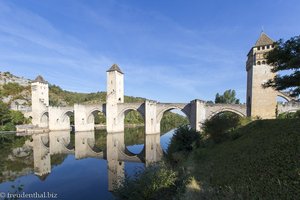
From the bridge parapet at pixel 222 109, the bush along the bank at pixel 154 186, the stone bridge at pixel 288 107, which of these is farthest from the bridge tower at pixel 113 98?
the bush along the bank at pixel 154 186

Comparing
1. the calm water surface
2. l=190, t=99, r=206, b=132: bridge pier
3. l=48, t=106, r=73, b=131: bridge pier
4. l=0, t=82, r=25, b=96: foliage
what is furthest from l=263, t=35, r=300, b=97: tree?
l=0, t=82, r=25, b=96: foliage

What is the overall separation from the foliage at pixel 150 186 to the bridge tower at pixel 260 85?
22954mm

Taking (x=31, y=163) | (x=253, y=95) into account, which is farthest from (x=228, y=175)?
(x=253, y=95)

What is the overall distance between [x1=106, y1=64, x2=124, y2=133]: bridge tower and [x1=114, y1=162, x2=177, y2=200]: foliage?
94.6 ft

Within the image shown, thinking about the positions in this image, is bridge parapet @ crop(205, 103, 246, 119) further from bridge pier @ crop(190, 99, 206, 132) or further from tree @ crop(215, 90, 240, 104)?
tree @ crop(215, 90, 240, 104)

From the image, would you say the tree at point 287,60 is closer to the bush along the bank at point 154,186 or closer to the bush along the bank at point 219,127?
the bush along the bank at point 219,127

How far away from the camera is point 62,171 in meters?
14.5

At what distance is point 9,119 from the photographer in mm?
39594

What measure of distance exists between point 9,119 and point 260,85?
45.8 m

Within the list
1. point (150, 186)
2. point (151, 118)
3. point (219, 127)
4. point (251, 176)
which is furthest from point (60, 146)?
point (251, 176)

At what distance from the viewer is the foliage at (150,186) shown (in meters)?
6.16

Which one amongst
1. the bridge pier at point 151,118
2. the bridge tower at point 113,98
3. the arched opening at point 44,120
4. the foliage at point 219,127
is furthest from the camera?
the arched opening at point 44,120

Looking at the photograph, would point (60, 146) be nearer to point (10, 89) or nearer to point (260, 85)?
point (260, 85)

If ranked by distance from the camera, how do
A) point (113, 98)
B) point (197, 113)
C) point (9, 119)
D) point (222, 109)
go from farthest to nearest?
point (9, 119), point (113, 98), point (222, 109), point (197, 113)
